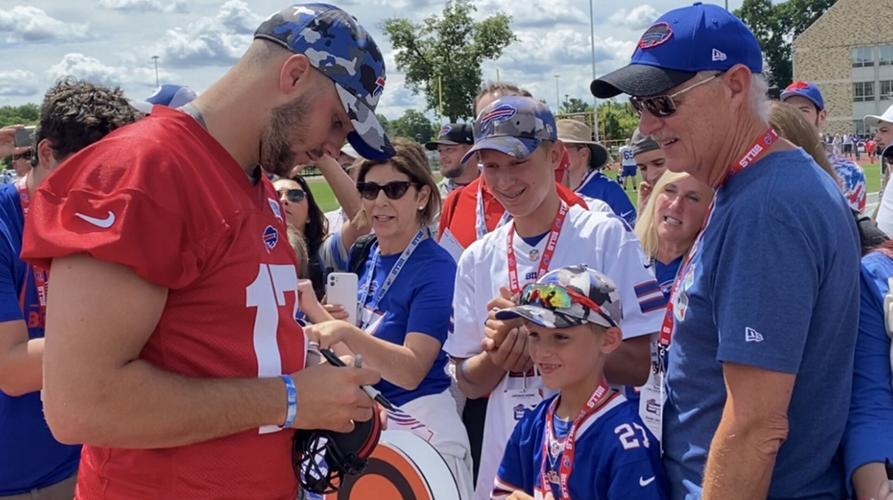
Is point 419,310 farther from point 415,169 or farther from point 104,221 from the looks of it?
point 104,221

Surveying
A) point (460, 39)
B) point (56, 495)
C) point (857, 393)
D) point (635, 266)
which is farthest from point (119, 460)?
point (460, 39)

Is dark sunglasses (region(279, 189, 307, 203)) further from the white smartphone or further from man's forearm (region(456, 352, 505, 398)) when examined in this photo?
man's forearm (region(456, 352, 505, 398))

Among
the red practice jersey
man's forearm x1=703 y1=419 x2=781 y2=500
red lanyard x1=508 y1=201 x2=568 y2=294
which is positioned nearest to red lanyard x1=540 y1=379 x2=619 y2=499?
red lanyard x1=508 y1=201 x2=568 y2=294

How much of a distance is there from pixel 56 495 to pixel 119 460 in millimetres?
1609

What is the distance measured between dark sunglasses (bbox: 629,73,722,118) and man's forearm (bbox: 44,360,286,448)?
1285 mm

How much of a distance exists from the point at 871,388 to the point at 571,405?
3.73 ft

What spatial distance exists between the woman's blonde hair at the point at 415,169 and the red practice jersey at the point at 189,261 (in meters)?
2.18

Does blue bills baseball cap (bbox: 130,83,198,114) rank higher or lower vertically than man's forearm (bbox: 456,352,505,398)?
higher

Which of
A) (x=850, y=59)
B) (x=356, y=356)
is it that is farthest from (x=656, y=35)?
(x=850, y=59)

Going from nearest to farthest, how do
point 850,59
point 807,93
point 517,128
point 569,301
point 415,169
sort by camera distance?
point 569,301 < point 517,128 < point 415,169 < point 807,93 < point 850,59

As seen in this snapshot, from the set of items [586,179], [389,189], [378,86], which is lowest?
[586,179]

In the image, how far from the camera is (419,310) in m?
4.12

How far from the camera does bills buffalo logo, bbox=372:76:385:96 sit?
7.84 ft

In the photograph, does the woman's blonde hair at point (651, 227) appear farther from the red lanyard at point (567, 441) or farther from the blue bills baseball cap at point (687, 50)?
the blue bills baseball cap at point (687, 50)
